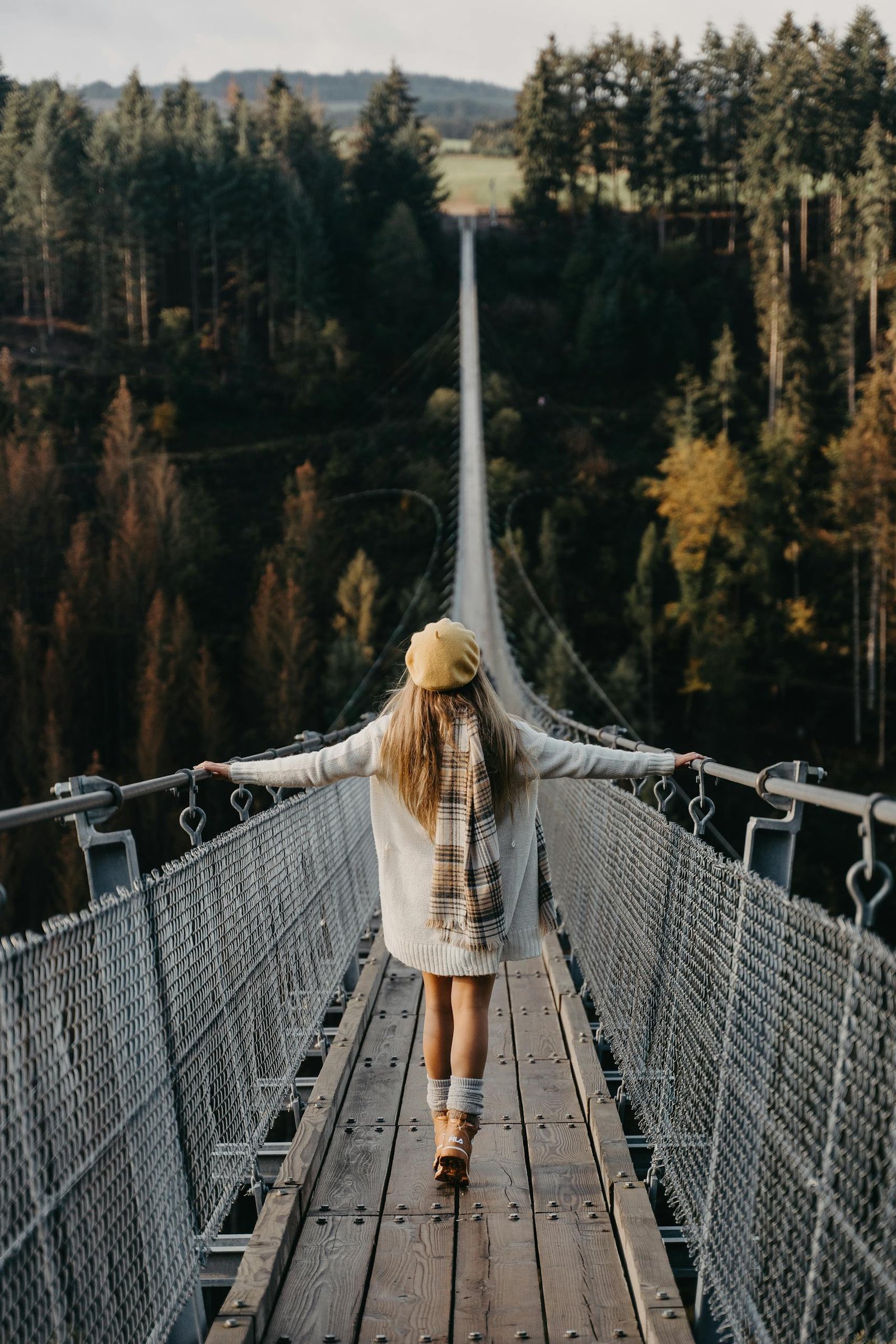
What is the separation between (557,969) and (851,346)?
32105 millimetres

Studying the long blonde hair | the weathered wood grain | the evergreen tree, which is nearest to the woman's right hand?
the long blonde hair

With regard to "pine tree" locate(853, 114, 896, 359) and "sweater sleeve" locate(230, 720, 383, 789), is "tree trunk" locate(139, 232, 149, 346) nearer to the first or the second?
"pine tree" locate(853, 114, 896, 359)

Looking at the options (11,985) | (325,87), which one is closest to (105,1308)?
(11,985)

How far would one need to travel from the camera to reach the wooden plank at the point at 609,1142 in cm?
203

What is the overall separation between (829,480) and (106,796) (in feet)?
107

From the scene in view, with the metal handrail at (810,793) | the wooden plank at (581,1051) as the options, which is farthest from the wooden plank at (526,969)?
the metal handrail at (810,793)

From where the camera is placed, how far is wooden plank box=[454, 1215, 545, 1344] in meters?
1.66

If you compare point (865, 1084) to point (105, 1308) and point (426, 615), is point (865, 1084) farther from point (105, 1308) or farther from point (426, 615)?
point (426, 615)

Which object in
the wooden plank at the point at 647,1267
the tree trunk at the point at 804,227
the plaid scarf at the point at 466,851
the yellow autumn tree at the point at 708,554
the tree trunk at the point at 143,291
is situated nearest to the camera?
the wooden plank at the point at 647,1267

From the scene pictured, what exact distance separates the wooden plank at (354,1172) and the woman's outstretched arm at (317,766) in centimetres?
62

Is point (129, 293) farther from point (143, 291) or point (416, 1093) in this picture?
point (416, 1093)

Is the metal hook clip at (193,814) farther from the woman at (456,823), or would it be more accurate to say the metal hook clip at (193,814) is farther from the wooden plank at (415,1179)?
the wooden plank at (415,1179)

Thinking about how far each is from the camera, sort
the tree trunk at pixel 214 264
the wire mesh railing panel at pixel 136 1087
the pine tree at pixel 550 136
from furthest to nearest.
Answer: the pine tree at pixel 550 136 < the tree trunk at pixel 214 264 < the wire mesh railing panel at pixel 136 1087

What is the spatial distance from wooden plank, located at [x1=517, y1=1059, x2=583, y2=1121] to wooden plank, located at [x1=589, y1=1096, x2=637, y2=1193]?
0.10 m
